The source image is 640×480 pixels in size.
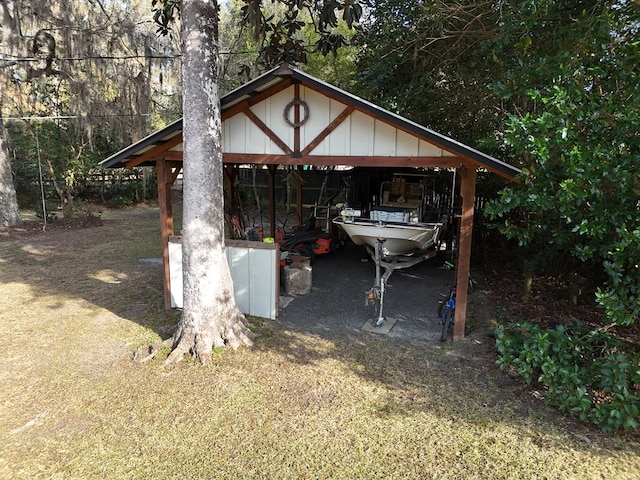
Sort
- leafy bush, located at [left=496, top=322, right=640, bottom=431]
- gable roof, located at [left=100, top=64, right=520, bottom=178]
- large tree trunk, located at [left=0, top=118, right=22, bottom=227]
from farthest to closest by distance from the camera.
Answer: large tree trunk, located at [left=0, top=118, right=22, bottom=227]
gable roof, located at [left=100, top=64, right=520, bottom=178]
leafy bush, located at [left=496, top=322, right=640, bottom=431]

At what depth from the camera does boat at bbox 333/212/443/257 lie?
21.2 ft

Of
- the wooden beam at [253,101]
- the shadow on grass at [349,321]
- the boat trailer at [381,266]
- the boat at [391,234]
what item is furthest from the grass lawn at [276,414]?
the wooden beam at [253,101]

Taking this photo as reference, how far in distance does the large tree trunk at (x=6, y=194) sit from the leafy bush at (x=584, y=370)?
46.3 feet

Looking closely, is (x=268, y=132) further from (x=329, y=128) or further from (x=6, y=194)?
(x=6, y=194)

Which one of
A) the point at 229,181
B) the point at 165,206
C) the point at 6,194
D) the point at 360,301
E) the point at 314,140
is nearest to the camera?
the point at 314,140

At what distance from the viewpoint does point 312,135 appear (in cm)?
569

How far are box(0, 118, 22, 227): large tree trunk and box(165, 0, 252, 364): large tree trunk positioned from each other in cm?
1088

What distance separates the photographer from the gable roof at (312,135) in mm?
5133

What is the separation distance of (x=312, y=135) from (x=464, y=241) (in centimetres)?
236

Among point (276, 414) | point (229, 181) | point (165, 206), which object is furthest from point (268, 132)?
point (276, 414)

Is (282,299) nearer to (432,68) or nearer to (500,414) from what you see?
(500,414)

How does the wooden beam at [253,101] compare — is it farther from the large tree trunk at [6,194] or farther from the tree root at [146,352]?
the large tree trunk at [6,194]

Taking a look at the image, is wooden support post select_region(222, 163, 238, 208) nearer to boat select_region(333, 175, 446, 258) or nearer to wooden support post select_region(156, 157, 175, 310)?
wooden support post select_region(156, 157, 175, 310)

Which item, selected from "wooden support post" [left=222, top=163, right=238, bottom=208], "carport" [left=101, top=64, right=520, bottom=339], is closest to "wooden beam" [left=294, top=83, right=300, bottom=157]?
"carport" [left=101, top=64, right=520, bottom=339]
